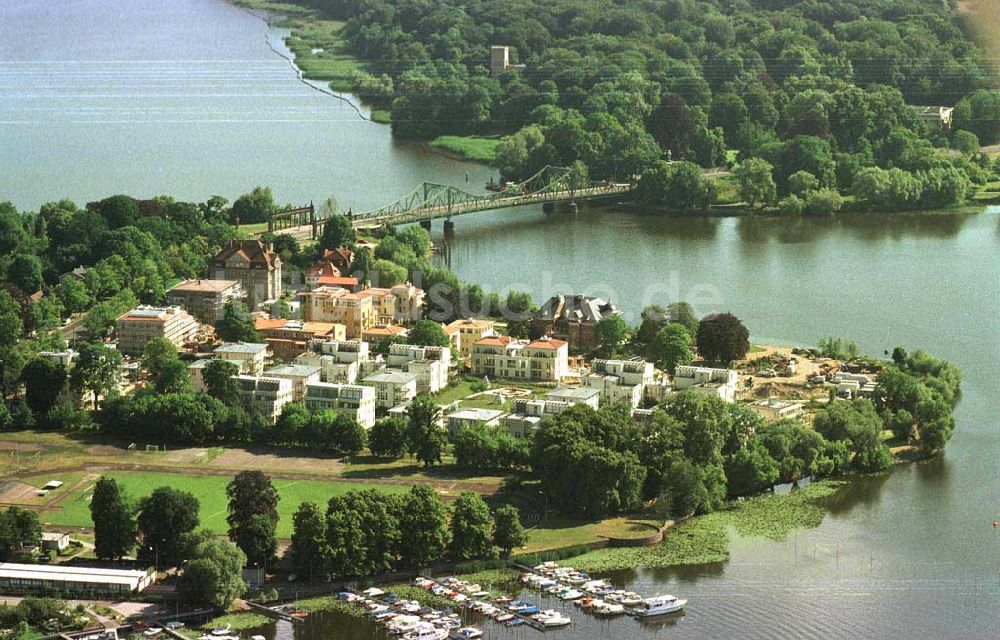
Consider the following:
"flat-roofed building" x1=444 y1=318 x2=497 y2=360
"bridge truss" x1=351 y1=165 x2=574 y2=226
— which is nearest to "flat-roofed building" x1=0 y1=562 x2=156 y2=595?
"flat-roofed building" x1=444 y1=318 x2=497 y2=360

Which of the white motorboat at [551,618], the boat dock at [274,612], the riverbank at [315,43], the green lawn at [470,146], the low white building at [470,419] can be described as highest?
the riverbank at [315,43]

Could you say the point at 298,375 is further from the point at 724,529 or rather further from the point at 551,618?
the point at 551,618

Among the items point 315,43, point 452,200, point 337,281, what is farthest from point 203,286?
point 315,43

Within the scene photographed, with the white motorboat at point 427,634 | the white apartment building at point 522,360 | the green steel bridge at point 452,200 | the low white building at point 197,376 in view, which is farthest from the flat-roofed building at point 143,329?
the white motorboat at point 427,634

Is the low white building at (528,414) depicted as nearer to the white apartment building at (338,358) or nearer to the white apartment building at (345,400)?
the white apartment building at (345,400)

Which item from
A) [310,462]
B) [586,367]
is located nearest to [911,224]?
[586,367]

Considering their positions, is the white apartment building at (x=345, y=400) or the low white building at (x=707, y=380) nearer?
the white apartment building at (x=345, y=400)

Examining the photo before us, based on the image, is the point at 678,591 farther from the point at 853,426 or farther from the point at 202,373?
the point at 202,373
